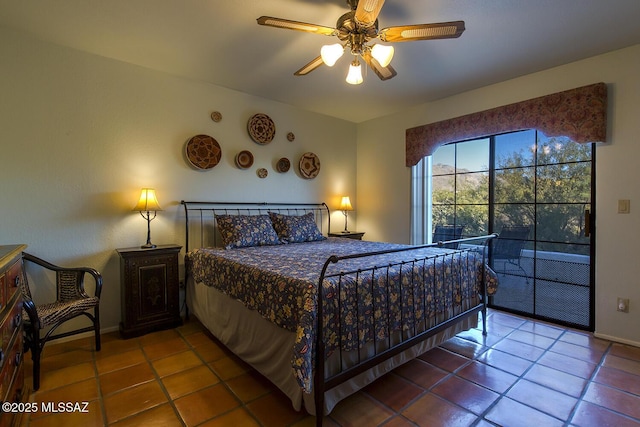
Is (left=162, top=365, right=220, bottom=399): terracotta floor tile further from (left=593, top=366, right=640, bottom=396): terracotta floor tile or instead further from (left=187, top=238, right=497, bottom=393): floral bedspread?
(left=593, top=366, right=640, bottom=396): terracotta floor tile

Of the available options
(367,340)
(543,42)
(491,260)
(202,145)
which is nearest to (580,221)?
(491,260)

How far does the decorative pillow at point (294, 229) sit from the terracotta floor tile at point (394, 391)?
1796mm

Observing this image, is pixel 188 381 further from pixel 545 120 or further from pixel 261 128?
pixel 545 120

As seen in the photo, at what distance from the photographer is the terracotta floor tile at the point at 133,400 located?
5.65ft

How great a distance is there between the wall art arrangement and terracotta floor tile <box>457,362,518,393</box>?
2.93 metres

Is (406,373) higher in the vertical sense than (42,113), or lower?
lower

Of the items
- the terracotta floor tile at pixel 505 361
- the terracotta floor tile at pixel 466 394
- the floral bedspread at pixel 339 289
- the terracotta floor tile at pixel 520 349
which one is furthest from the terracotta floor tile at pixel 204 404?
the terracotta floor tile at pixel 520 349

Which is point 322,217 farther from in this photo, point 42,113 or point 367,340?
point 42,113

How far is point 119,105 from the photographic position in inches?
113

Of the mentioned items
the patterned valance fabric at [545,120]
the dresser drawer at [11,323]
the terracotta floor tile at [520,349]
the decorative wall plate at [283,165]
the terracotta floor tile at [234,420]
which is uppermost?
the patterned valance fabric at [545,120]

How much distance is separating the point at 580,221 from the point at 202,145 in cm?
392

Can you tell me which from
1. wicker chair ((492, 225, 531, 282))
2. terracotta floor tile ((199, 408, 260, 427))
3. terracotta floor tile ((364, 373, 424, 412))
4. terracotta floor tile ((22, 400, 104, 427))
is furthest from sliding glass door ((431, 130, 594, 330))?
terracotta floor tile ((22, 400, 104, 427))

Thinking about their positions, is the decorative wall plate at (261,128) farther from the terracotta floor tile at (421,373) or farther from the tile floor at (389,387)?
the terracotta floor tile at (421,373)

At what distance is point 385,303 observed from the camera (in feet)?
6.19
